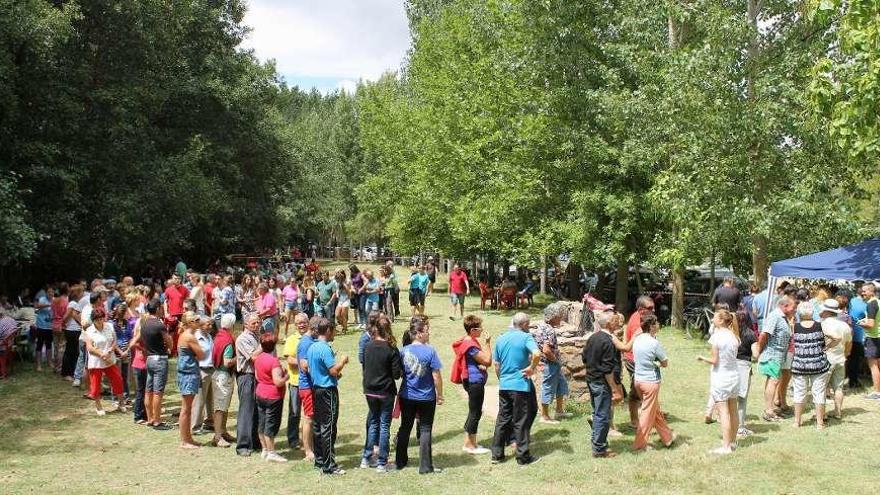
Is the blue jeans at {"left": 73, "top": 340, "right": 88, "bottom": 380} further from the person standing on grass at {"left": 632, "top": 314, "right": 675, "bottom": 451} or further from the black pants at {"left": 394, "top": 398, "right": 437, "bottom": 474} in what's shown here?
the person standing on grass at {"left": 632, "top": 314, "right": 675, "bottom": 451}

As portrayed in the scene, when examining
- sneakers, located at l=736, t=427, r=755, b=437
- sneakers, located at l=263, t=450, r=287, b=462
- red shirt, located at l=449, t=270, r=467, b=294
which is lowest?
sneakers, located at l=263, t=450, r=287, b=462

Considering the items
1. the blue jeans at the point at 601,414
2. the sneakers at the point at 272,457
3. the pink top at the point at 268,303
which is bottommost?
the sneakers at the point at 272,457

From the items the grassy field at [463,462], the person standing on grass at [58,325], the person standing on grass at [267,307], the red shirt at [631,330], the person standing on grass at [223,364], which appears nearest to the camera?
the grassy field at [463,462]

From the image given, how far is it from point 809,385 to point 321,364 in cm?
598

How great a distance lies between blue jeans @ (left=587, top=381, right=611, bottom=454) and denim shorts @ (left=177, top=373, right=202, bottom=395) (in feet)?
15.4

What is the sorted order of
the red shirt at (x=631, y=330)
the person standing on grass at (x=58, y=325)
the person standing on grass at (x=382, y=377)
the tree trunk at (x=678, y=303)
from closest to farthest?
1. the person standing on grass at (x=382, y=377)
2. the red shirt at (x=631, y=330)
3. the person standing on grass at (x=58, y=325)
4. the tree trunk at (x=678, y=303)

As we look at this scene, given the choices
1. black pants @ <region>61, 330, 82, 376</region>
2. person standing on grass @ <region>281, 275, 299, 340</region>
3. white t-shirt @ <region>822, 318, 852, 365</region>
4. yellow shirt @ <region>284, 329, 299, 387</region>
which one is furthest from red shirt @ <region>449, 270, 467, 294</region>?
yellow shirt @ <region>284, 329, 299, 387</region>

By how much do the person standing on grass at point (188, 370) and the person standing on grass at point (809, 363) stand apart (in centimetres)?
727

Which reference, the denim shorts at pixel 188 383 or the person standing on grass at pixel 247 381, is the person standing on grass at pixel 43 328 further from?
the person standing on grass at pixel 247 381

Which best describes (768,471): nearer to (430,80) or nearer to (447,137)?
(447,137)

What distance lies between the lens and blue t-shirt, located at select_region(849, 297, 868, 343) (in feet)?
36.0

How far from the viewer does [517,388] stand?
779cm

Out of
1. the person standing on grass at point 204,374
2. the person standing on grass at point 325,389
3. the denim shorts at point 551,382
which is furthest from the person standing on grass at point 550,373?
the person standing on grass at point 204,374

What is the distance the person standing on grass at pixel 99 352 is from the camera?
996 cm
